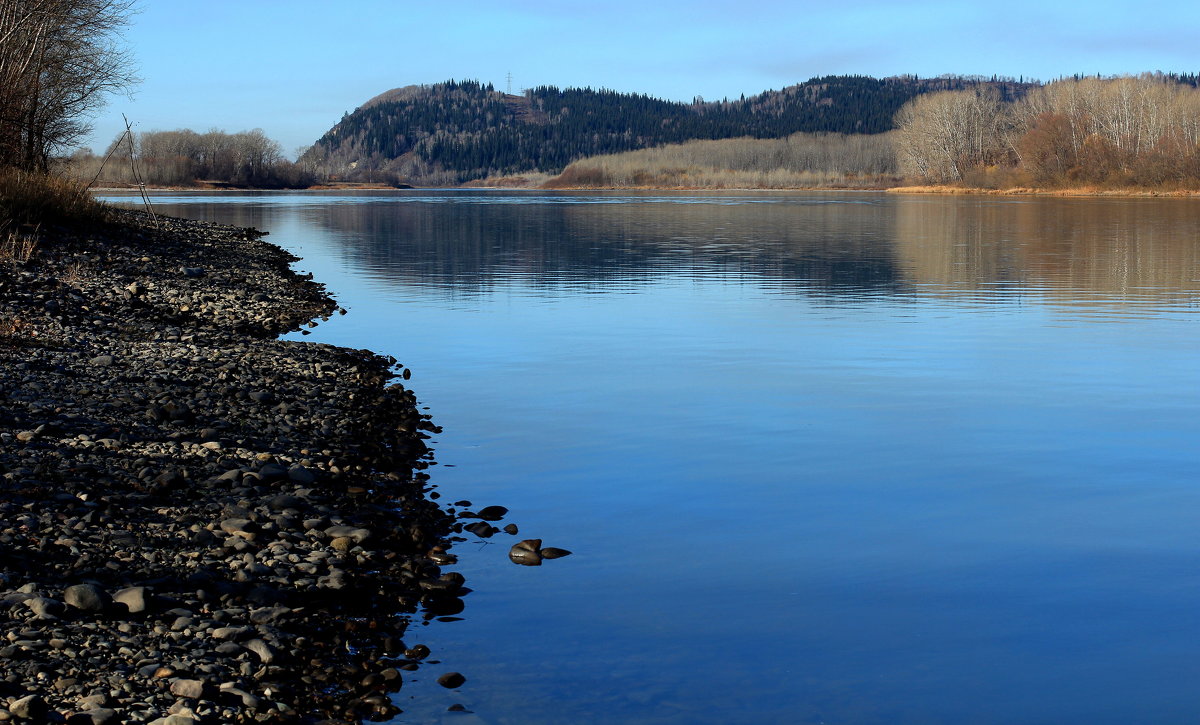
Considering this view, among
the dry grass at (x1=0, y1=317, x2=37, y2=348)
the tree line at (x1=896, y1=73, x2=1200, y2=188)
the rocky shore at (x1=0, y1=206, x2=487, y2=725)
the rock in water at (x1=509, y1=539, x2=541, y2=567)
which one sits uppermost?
the tree line at (x1=896, y1=73, x2=1200, y2=188)

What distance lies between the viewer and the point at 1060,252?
34.5 metres

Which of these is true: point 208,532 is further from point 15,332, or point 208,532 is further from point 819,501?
point 15,332

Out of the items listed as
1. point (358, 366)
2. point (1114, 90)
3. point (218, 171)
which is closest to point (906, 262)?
point (358, 366)

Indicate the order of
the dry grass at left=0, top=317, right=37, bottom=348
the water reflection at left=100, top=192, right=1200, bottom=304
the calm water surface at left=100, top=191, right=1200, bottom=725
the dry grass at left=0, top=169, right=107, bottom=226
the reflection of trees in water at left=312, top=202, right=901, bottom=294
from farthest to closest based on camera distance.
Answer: the reflection of trees in water at left=312, top=202, right=901, bottom=294 < the water reflection at left=100, top=192, right=1200, bottom=304 < the dry grass at left=0, top=169, right=107, bottom=226 < the dry grass at left=0, top=317, right=37, bottom=348 < the calm water surface at left=100, top=191, right=1200, bottom=725

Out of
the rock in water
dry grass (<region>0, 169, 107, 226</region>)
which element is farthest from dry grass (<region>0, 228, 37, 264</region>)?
the rock in water

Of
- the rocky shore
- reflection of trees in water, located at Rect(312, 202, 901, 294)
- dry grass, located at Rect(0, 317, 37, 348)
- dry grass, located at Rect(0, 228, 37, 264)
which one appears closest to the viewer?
the rocky shore

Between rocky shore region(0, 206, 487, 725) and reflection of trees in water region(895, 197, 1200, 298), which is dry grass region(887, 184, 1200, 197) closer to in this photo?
reflection of trees in water region(895, 197, 1200, 298)

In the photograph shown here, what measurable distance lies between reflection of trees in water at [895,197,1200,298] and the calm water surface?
113 inches

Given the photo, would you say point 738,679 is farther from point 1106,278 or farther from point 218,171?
point 218,171

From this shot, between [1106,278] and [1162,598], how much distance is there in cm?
2134

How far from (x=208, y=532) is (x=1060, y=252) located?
105ft

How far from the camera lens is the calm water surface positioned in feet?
19.9

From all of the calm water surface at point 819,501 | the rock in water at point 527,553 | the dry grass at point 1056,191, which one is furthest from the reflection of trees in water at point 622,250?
the dry grass at point 1056,191

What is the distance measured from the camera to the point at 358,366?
14414 millimetres
